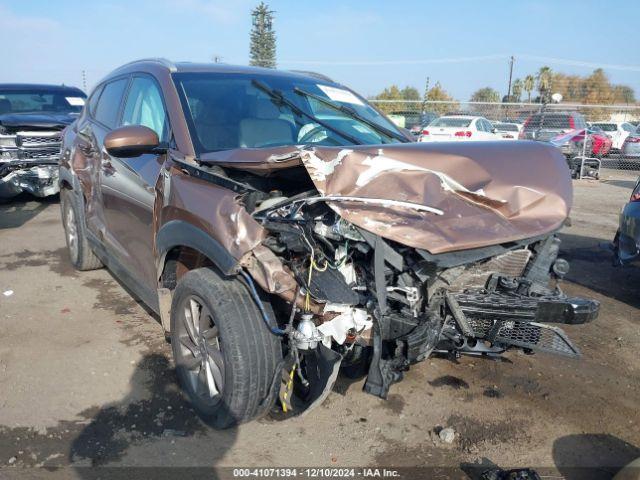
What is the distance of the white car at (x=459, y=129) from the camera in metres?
16.4

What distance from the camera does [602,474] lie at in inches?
107

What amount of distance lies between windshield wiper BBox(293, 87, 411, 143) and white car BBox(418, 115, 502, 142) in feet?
41.4

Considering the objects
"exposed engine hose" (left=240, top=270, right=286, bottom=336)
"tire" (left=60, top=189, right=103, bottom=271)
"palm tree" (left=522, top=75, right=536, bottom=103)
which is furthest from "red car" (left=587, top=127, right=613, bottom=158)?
"palm tree" (left=522, top=75, right=536, bottom=103)

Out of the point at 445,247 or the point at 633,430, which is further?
the point at 633,430

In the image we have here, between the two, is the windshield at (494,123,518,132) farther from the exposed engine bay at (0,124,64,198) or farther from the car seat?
the car seat

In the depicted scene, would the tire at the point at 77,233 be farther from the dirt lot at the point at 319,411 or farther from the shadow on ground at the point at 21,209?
the shadow on ground at the point at 21,209

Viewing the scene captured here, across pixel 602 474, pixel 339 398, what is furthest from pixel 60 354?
pixel 602 474

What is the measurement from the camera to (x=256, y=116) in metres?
3.52

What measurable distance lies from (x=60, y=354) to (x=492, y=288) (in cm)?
298

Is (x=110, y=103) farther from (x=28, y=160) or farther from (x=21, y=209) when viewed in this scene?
(x=21, y=209)

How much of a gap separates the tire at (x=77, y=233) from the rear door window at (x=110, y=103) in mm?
840

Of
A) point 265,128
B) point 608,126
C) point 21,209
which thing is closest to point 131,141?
point 265,128

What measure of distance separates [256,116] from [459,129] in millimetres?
14389

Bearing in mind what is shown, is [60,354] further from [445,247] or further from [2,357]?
[445,247]
